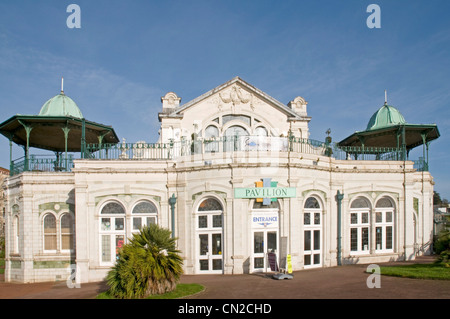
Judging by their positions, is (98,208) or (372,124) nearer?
(98,208)

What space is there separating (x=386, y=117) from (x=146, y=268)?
21.2 m

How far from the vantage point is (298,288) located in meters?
14.1

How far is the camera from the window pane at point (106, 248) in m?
19.2

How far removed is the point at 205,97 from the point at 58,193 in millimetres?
10425

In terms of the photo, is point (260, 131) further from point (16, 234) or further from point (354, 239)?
point (16, 234)

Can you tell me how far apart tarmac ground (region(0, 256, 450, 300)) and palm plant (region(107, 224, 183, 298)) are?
1315mm

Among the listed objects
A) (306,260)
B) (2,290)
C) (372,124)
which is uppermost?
(372,124)

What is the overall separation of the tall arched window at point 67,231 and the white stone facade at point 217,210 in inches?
6.3

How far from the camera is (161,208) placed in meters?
19.4

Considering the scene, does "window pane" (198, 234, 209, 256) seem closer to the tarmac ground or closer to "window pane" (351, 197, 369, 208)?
the tarmac ground

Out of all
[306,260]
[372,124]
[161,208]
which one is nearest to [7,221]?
[161,208]

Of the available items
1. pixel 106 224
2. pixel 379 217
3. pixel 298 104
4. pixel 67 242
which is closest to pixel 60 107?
pixel 67 242
